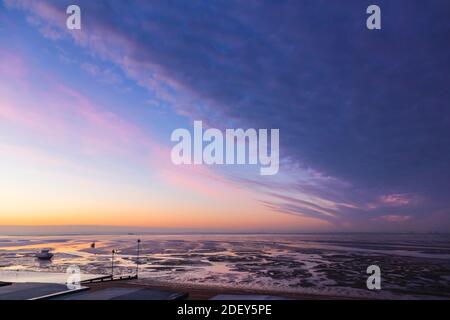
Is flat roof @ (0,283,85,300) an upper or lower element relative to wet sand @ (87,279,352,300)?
upper

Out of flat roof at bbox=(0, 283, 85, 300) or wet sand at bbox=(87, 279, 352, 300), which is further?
wet sand at bbox=(87, 279, 352, 300)

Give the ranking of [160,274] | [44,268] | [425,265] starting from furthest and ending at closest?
[425,265] < [44,268] < [160,274]

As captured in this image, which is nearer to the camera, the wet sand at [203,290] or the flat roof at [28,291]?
the flat roof at [28,291]

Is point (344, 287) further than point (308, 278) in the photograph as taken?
No

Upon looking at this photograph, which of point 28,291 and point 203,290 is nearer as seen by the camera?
point 28,291

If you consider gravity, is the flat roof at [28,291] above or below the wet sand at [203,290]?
above

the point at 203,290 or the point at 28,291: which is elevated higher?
the point at 28,291
